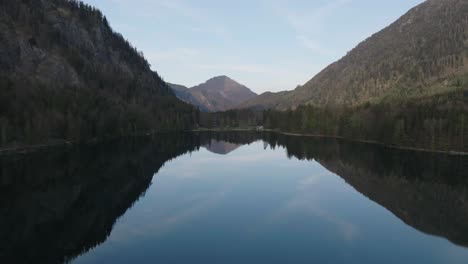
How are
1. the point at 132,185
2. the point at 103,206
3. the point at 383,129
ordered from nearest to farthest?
the point at 103,206, the point at 132,185, the point at 383,129

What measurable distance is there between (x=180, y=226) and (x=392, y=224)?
84.8 feet

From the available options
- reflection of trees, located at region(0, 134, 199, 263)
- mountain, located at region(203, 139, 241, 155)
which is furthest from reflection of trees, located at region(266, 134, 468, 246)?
reflection of trees, located at region(0, 134, 199, 263)

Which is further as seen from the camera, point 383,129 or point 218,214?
point 383,129

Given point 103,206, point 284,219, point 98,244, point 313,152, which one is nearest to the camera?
point 98,244

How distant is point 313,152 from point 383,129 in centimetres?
4250

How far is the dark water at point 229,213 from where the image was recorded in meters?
34.0

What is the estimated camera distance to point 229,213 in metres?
48.3

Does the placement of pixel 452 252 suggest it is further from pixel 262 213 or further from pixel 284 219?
pixel 262 213

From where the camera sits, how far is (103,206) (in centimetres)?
5056

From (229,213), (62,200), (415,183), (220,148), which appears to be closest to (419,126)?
(415,183)

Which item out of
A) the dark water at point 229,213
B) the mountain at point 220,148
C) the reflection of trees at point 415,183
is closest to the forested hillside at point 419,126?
the reflection of trees at point 415,183

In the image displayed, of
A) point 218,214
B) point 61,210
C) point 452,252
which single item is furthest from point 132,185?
point 452,252

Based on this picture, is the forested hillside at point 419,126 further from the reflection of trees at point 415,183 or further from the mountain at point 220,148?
the mountain at point 220,148

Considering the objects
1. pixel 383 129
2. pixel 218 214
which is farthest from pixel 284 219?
pixel 383 129
